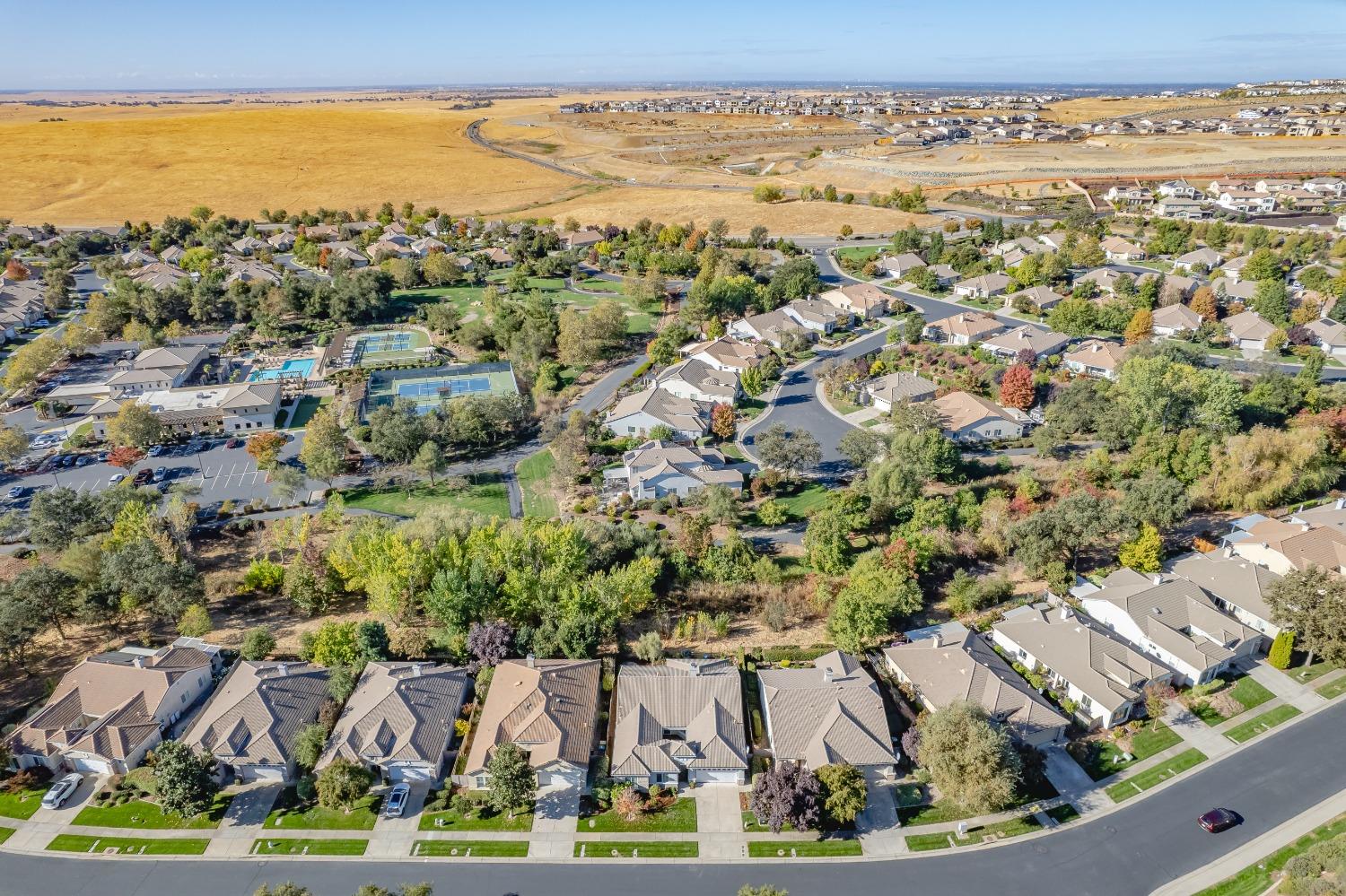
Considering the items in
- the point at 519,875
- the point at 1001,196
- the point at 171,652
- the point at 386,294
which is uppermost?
the point at 1001,196

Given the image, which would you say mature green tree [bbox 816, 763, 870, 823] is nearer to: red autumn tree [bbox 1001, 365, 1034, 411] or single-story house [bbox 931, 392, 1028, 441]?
single-story house [bbox 931, 392, 1028, 441]

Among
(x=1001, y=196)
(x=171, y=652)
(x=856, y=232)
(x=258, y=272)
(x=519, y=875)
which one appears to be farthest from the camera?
(x=1001, y=196)

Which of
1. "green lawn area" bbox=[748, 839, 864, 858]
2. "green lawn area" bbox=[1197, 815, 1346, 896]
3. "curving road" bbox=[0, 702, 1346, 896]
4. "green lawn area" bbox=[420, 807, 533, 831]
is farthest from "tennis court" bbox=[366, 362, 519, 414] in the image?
"green lawn area" bbox=[1197, 815, 1346, 896]

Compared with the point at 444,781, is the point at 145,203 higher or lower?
higher

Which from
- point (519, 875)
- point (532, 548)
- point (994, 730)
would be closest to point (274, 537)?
point (532, 548)

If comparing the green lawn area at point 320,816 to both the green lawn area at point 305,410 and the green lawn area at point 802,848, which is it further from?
the green lawn area at point 305,410

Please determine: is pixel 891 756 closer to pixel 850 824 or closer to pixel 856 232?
pixel 850 824
